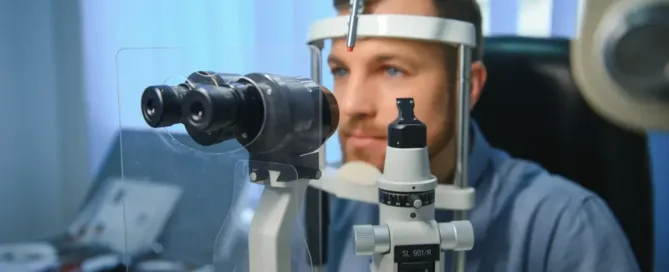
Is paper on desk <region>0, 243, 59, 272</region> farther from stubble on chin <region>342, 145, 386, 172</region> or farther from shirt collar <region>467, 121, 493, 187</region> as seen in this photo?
shirt collar <region>467, 121, 493, 187</region>

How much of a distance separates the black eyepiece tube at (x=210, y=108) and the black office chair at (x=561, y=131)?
Result: 42 cm

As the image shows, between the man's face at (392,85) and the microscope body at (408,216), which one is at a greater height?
the man's face at (392,85)

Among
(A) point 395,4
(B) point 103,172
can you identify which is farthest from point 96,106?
(A) point 395,4

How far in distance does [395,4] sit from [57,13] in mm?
921

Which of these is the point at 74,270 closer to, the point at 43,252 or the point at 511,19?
the point at 43,252

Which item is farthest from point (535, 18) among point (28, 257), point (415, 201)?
point (28, 257)

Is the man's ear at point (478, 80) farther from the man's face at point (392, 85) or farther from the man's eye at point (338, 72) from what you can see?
the man's eye at point (338, 72)

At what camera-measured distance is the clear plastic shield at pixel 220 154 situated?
57cm

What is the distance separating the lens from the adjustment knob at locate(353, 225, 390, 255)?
0.66 m

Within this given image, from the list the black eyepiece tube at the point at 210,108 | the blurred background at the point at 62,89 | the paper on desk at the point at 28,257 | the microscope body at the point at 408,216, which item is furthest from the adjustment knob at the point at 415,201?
the paper on desk at the point at 28,257

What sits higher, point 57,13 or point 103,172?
point 57,13

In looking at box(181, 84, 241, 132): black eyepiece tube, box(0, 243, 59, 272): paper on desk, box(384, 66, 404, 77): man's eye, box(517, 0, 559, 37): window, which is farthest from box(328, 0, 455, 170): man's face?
box(0, 243, 59, 272): paper on desk

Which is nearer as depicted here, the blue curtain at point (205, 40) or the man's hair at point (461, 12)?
the blue curtain at point (205, 40)

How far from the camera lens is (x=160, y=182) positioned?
73cm
